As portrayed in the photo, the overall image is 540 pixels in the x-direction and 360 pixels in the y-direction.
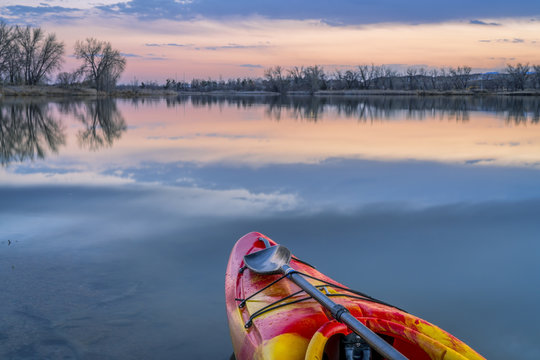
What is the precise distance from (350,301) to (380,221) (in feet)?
10.7

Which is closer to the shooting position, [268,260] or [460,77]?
[268,260]

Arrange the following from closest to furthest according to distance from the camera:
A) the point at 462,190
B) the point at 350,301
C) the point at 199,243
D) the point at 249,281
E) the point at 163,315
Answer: the point at 350,301
the point at 249,281
the point at 163,315
the point at 199,243
the point at 462,190

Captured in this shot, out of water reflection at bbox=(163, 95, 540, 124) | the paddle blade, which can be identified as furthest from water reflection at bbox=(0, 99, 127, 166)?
water reflection at bbox=(163, 95, 540, 124)

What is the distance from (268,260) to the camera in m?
3.59

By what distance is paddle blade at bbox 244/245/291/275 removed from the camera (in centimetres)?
345

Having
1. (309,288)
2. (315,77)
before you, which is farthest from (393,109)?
(315,77)

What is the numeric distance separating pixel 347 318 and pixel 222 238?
3109mm

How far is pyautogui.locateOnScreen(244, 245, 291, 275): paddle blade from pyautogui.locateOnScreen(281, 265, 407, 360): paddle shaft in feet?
0.27

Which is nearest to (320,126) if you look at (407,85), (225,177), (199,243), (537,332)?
(225,177)

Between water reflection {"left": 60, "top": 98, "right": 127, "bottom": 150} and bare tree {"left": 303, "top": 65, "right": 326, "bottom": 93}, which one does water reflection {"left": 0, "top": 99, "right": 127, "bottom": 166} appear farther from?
bare tree {"left": 303, "top": 65, "right": 326, "bottom": 93}

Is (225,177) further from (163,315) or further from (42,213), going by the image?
(163,315)

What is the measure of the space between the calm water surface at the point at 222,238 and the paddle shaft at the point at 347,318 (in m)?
0.76

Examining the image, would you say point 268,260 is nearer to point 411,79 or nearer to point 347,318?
point 347,318

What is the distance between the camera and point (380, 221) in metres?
6.05
